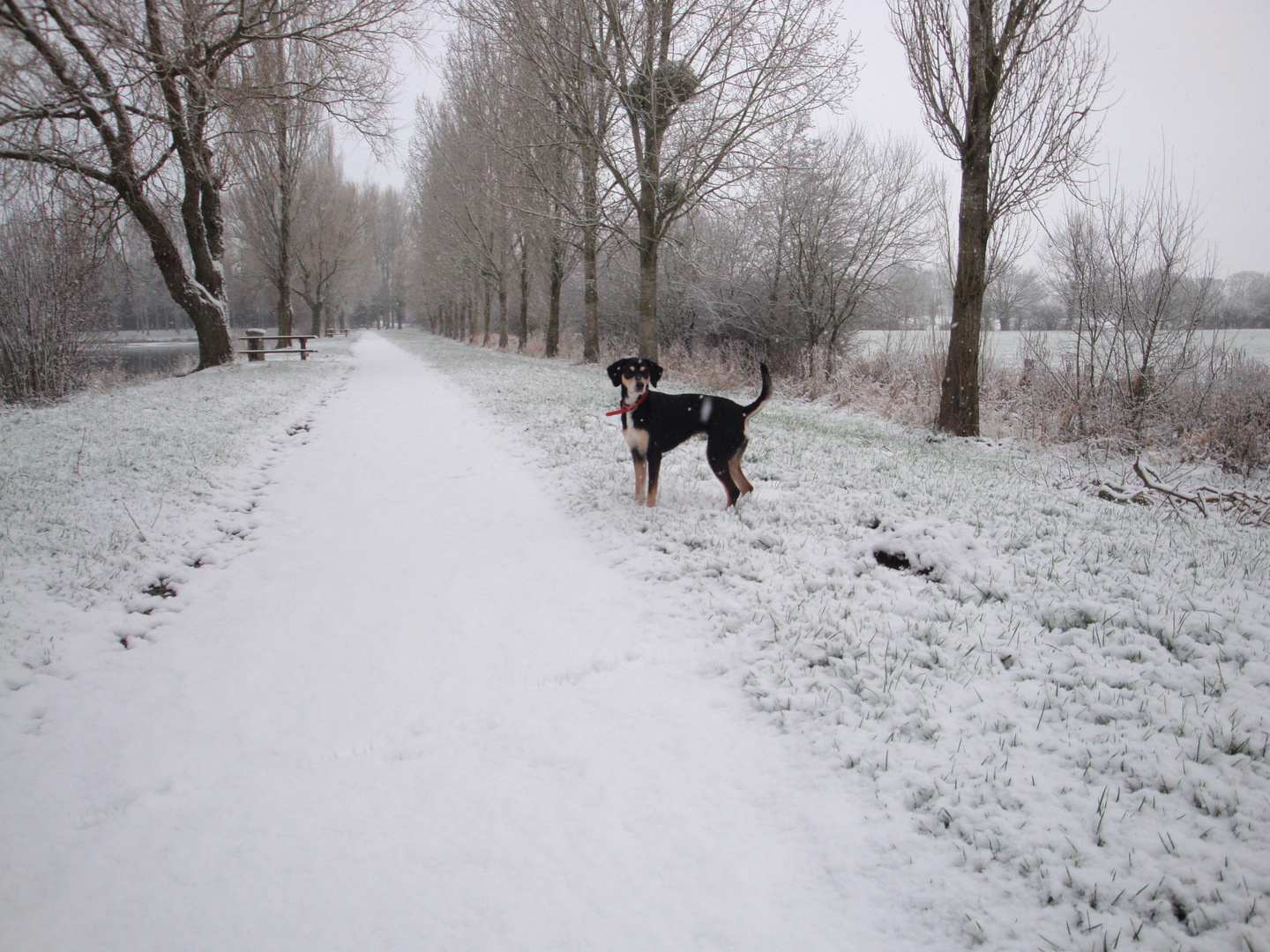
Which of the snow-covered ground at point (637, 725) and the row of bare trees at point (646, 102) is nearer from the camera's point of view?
the snow-covered ground at point (637, 725)

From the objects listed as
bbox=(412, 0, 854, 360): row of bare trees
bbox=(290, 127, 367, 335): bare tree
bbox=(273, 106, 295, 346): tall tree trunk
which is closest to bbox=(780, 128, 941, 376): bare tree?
bbox=(412, 0, 854, 360): row of bare trees

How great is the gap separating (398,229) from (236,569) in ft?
206

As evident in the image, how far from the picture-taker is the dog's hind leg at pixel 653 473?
16.0ft

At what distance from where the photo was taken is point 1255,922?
151 cm

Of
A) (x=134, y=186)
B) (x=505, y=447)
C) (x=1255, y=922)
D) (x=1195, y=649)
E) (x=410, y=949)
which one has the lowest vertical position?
(x=410, y=949)

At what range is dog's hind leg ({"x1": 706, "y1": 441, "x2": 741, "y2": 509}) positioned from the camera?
4758 millimetres

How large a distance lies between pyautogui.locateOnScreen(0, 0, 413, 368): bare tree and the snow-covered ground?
9315 millimetres

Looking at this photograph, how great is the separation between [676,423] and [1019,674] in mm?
2980

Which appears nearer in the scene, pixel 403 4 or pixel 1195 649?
pixel 1195 649

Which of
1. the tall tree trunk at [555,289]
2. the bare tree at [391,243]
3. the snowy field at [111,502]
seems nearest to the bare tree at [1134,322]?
the snowy field at [111,502]

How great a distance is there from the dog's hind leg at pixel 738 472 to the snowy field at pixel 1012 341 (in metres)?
8.03

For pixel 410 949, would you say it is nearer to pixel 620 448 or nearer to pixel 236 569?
pixel 236 569

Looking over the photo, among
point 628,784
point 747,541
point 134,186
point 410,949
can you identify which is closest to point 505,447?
point 747,541

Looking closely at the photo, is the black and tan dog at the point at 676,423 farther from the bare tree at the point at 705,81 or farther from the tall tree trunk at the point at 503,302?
the tall tree trunk at the point at 503,302
